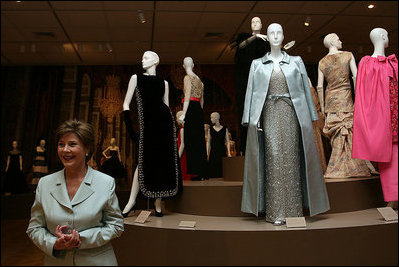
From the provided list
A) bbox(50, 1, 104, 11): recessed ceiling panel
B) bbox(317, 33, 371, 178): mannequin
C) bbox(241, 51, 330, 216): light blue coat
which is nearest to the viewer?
bbox(50, 1, 104, 11): recessed ceiling panel

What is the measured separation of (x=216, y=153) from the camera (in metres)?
6.04

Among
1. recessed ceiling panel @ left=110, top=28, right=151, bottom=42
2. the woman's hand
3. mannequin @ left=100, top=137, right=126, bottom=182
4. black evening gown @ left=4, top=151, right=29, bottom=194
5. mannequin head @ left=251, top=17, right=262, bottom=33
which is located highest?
mannequin head @ left=251, top=17, right=262, bottom=33

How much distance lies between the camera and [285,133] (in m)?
3.13

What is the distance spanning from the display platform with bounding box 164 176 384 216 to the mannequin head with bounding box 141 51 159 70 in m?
1.40

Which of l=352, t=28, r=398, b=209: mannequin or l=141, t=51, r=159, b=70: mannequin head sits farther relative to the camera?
l=141, t=51, r=159, b=70: mannequin head

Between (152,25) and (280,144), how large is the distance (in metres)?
1.51

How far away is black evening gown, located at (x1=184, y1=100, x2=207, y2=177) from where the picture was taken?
15.1 feet

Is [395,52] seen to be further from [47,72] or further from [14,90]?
[14,90]

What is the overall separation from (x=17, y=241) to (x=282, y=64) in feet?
8.22

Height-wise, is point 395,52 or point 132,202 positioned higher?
point 395,52

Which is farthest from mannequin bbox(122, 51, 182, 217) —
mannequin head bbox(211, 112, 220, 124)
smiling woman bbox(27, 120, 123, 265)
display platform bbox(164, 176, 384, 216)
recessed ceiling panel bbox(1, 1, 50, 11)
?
smiling woman bbox(27, 120, 123, 265)

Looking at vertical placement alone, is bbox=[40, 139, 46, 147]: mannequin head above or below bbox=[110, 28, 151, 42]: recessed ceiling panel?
below

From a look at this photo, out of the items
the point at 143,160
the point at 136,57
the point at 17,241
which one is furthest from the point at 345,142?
the point at 17,241

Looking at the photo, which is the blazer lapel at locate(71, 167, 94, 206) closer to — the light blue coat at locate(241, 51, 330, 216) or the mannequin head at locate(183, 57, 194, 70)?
the mannequin head at locate(183, 57, 194, 70)
